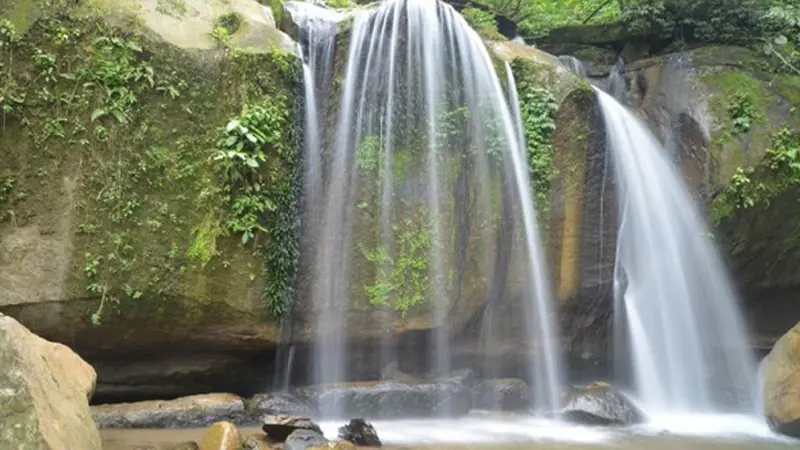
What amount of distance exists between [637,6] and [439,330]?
789 centimetres

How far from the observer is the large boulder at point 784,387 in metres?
6.78

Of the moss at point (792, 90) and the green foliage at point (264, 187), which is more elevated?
the moss at point (792, 90)

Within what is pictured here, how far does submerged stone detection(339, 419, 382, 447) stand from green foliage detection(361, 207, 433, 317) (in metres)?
2.02

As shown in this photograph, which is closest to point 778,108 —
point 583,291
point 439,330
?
point 583,291

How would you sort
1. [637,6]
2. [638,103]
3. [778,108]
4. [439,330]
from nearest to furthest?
1. [439,330]
2. [778,108]
3. [638,103]
4. [637,6]

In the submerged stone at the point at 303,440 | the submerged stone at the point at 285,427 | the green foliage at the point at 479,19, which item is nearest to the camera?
the submerged stone at the point at 303,440

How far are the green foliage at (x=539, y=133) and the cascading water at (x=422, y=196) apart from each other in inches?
6.1

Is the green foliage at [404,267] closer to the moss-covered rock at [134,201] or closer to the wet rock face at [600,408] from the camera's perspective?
the moss-covered rock at [134,201]

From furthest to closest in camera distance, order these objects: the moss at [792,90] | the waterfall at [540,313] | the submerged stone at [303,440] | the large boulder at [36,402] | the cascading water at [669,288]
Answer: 1. the moss at [792,90]
2. the cascading water at [669,288]
3. the waterfall at [540,313]
4. the submerged stone at [303,440]
5. the large boulder at [36,402]

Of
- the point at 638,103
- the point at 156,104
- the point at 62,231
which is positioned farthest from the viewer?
the point at 638,103

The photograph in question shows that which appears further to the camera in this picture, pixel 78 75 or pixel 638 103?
pixel 638 103

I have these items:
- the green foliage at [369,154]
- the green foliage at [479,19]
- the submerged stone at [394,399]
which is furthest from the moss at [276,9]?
the submerged stone at [394,399]

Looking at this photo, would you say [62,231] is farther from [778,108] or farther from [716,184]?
[778,108]

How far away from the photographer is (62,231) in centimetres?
679
